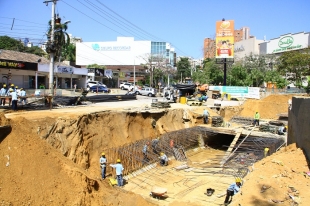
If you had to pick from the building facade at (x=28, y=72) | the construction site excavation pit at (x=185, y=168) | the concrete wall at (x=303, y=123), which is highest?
the building facade at (x=28, y=72)

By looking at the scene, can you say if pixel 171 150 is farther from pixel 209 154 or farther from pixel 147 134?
pixel 209 154

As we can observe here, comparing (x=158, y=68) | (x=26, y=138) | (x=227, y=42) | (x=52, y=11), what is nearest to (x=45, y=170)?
(x=26, y=138)

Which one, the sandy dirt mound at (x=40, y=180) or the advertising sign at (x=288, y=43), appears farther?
the advertising sign at (x=288, y=43)

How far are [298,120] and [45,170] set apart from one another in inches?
477

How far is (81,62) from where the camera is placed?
A: 76.4 metres

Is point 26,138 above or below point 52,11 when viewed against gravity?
below

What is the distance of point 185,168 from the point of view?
18812 mm

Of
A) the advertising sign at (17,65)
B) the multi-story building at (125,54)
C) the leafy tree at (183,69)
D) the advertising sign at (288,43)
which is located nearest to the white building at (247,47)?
the advertising sign at (288,43)

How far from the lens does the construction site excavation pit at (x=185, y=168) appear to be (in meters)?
14.9

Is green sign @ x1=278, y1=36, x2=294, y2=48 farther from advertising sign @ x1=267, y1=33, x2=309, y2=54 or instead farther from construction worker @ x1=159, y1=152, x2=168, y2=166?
construction worker @ x1=159, y1=152, x2=168, y2=166

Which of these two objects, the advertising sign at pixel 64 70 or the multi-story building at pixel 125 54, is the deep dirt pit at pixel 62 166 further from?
the multi-story building at pixel 125 54

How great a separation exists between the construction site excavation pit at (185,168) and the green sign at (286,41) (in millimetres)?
45026

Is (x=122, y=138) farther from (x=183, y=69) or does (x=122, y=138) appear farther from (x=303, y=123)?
(x=183, y=69)

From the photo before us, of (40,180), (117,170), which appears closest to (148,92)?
(117,170)
